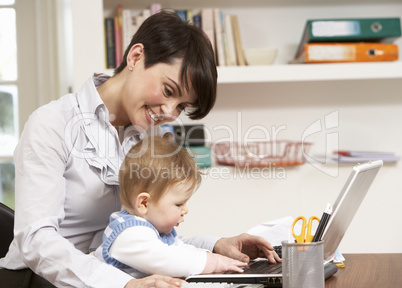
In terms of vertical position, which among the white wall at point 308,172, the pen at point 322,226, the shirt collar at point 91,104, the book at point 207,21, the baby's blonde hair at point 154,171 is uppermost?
the book at point 207,21

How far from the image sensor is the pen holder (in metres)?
0.93

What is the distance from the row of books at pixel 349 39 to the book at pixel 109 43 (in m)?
0.93

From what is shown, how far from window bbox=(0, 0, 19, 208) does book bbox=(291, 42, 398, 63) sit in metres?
1.71

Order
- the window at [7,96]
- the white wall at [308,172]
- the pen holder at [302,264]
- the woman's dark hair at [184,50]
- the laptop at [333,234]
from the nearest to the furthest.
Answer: the pen holder at [302,264] < the laptop at [333,234] < the woman's dark hair at [184,50] < the white wall at [308,172] < the window at [7,96]

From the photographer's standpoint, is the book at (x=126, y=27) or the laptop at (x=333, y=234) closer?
the laptop at (x=333, y=234)

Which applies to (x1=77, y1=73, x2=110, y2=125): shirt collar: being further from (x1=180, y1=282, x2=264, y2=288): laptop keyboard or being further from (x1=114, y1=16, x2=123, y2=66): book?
(x1=114, y1=16, x2=123, y2=66): book

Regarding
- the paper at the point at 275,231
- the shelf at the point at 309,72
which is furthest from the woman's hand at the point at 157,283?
the shelf at the point at 309,72

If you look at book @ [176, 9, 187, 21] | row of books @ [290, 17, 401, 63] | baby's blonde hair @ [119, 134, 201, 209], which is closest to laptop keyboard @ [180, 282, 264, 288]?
baby's blonde hair @ [119, 134, 201, 209]

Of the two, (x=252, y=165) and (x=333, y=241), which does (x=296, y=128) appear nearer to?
(x=252, y=165)

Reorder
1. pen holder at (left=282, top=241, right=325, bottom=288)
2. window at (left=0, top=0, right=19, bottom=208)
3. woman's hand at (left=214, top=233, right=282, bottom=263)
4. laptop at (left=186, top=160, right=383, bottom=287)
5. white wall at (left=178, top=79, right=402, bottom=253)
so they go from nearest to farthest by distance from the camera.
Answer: pen holder at (left=282, top=241, right=325, bottom=288)
laptop at (left=186, top=160, right=383, bottom=287)
woman's hand at (left=214, top=233, right=282, bottom=263)
white wall at (left=178, top=79, right=402, bottom=253)
window at (left=0, top=0, right=19, bottom=208)

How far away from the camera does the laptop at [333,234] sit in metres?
1.03

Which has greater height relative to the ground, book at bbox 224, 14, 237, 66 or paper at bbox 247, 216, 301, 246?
book at bbox 224, 14, 237, 66

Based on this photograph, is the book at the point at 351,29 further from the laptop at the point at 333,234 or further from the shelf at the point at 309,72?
the laptop at the point at 333,234

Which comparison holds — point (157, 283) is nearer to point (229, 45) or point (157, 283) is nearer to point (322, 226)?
point (322, 226)
